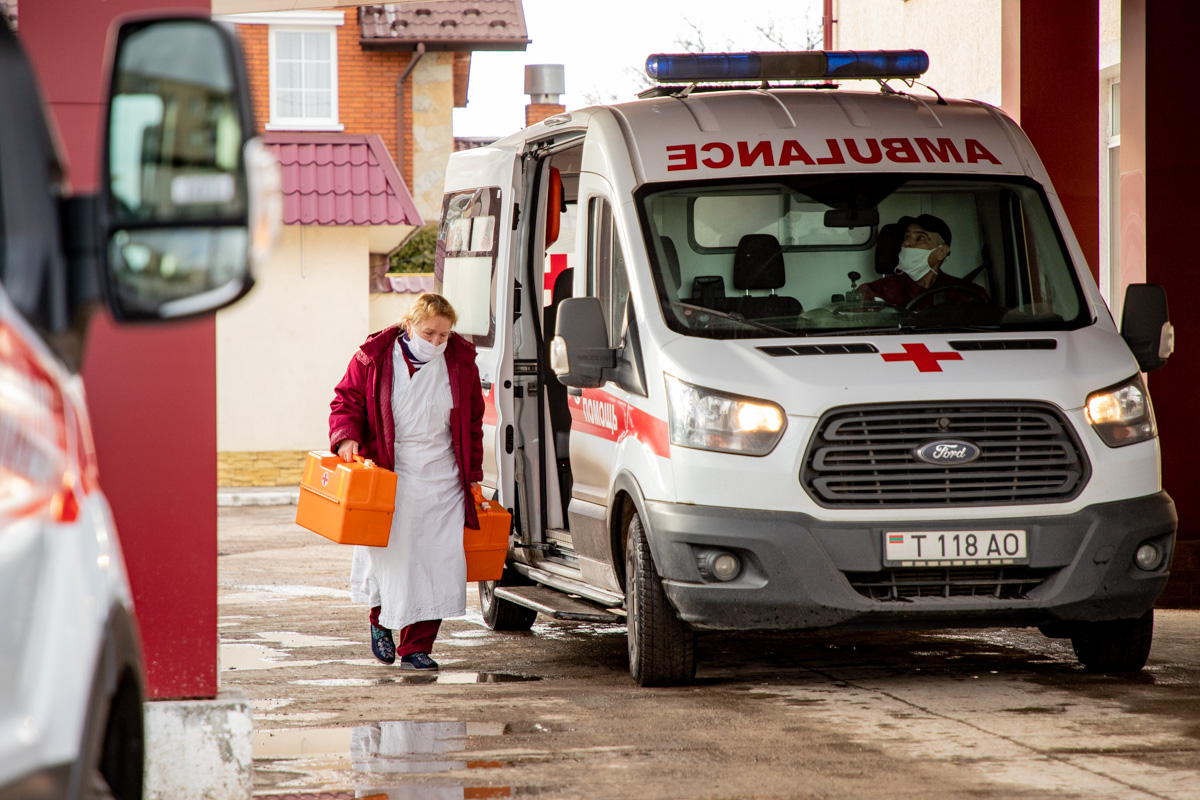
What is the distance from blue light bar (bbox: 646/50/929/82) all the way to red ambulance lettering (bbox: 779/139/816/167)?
73 cm

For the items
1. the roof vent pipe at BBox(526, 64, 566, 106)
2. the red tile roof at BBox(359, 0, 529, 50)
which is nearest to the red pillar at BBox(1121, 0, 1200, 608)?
the red tile roof at BBox(359, 0, 529, 50)

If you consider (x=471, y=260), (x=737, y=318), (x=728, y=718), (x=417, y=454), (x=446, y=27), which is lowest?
(x=728, y=718)

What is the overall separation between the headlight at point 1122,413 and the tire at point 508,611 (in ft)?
12.2

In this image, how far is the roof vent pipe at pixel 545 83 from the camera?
35.3m

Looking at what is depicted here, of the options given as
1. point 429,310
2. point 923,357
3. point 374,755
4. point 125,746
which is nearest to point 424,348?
point 429,310

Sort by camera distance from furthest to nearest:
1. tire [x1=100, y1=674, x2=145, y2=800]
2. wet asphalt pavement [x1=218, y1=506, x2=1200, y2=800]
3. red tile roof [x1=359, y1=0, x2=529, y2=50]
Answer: red tile roof [x1=359, y1=0, x2=529, y2=50]
wet asphalt pavement [x1=218, y1=506, x2=1200, y2=800]
tire [x1=100, y1=674, x2=145, y2=800]

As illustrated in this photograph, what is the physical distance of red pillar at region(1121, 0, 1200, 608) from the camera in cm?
1045

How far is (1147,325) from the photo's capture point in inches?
298

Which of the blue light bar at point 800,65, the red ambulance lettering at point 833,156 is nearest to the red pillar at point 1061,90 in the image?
the blue light bar at point 800,65

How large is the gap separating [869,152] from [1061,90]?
3546mm

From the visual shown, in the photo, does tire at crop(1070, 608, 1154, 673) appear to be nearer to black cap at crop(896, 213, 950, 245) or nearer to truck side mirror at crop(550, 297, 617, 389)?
black cap at crop(896, 213, 950, 245)

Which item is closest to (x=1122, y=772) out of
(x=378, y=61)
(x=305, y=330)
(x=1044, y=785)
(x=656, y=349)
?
(x=1044, y=785)

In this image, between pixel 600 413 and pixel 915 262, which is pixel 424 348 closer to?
pixel 600 413

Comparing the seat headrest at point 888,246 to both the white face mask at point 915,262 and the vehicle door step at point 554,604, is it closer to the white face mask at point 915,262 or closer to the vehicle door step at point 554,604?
the white face mask at point 915,262
